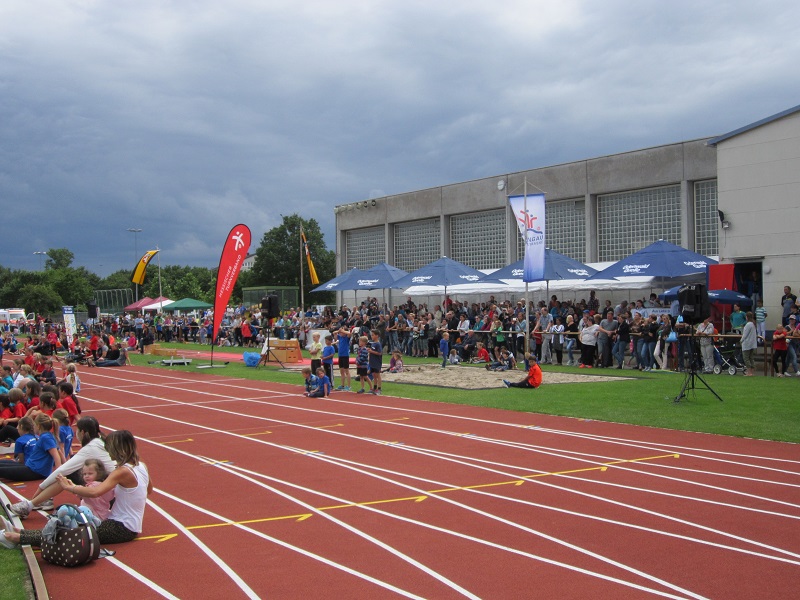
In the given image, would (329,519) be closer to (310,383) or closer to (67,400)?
(67,400)

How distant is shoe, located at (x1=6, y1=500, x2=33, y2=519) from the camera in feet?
27.6

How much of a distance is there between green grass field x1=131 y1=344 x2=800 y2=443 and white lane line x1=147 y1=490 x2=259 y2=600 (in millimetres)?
8639

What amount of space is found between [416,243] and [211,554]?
1541 inches

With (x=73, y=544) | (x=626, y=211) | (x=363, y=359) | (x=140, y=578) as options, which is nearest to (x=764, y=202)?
(x=626, y=211)

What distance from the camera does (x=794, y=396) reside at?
16.3 meters

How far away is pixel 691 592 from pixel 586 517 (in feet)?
7.09

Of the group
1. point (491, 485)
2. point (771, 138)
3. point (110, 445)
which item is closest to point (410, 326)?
point (771, 138)

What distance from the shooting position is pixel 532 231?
23812 mm

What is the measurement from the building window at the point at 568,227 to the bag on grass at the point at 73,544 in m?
30.6

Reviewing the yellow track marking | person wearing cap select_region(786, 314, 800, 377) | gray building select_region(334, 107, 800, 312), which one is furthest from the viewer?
gray building select_region(334, 107, 800, 312)

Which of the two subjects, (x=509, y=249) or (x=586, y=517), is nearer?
(x=586, y=517)

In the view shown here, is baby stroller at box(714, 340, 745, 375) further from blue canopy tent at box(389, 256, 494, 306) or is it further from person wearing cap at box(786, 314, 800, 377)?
blue canopy tent at box(389, 256, 494, 306)

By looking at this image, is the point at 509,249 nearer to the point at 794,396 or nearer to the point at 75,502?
the point at 794,396

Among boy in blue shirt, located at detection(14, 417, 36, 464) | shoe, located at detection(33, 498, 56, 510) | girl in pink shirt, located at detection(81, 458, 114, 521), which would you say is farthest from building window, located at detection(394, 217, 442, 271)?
girl in pink shirt, located at detection(81, 458, 114, 521)
